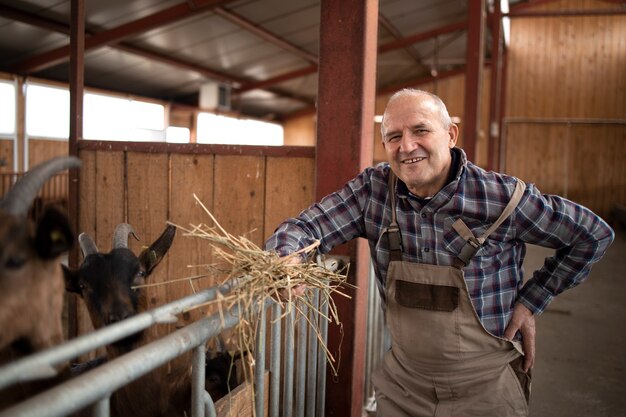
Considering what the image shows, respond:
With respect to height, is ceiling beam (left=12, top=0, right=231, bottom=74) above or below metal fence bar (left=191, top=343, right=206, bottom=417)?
above

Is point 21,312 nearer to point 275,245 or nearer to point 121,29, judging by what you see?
point 275,245

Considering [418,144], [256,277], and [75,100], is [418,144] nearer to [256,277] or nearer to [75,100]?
[256,277]

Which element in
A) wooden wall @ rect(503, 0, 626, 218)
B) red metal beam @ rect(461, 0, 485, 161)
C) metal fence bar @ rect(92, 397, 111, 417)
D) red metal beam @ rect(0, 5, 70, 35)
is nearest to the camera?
metal fence bar @ rect(92, 397, 111, 417)

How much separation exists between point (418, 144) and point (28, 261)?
1507 mm

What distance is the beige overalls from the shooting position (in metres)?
2.22

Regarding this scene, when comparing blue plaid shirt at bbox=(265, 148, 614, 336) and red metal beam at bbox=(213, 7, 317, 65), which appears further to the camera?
red metal beam at bbox=(213, 7, 317, 65)

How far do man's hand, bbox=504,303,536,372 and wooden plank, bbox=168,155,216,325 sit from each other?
2.22 metres

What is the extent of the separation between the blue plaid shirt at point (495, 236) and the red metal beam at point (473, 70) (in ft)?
18.5

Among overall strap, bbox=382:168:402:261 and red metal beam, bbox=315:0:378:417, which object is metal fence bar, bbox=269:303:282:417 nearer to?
overall strap, bbox=382:168:402:261

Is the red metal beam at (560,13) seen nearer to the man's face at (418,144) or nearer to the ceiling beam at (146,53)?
the ceiling beam at (146,53)

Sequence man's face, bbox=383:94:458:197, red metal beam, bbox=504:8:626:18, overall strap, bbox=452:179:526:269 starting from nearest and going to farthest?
overall strap, bbox=452:179:526:269
man's face, bbox=383:94:458:197
red metal beam, bbox=504:8:626:18

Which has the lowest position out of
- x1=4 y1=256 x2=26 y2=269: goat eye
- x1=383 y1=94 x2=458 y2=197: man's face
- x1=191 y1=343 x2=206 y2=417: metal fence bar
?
x1=191 y1=343 x2=206 y2=417: metal fence bar

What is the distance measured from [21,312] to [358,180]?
4.92ft

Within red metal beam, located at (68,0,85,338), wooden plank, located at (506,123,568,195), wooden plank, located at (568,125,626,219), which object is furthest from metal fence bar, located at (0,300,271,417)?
wooden plank, located at (568,125,626,219)
